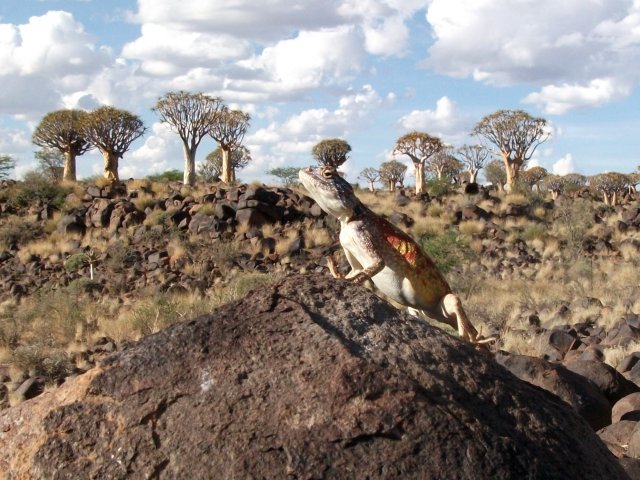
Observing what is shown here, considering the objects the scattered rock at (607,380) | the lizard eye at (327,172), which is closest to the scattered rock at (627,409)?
the scattered rock at (607,380)

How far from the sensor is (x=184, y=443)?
3.41 m

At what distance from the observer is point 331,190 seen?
234 inches

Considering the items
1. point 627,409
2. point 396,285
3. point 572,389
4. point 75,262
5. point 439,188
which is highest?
point 396,285

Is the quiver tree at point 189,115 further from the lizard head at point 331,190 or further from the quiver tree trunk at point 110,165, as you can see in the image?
the lizard head at point 331,190

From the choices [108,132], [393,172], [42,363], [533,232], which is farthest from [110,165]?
[393,172]

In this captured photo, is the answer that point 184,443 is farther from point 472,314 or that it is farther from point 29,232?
point 29,232

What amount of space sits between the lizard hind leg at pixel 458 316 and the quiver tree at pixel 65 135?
31707 mm

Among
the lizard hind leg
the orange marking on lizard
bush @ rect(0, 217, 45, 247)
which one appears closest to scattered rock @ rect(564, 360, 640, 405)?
the lizard hind leg

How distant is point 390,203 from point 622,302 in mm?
15922

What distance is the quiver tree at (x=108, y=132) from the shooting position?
1356 inches

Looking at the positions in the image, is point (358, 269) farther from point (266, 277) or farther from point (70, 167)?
point (70, 167)

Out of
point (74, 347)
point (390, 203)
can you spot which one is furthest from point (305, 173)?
point (390, 203)

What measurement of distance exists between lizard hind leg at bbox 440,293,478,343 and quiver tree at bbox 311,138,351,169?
3732 centimetres

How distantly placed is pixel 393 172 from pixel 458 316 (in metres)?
53.2
